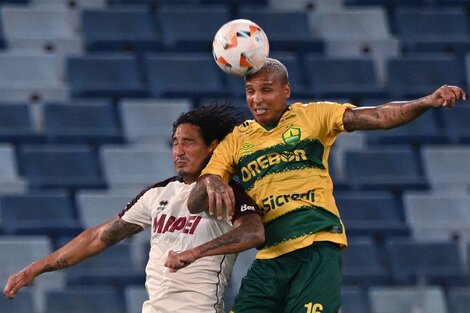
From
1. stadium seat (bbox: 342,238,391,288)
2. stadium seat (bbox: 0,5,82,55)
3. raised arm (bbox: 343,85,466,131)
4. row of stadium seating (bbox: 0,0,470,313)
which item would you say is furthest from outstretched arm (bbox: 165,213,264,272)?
stadium seat (bbox: 0,5,82,55)

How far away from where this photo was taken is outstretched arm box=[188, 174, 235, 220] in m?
5.25

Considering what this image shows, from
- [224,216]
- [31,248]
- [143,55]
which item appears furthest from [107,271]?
[224,216]

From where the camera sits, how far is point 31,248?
9.25m

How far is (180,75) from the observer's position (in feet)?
35.1

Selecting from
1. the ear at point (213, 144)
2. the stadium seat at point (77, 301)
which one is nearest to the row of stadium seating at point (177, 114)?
the stadium seat at point (77, 301)

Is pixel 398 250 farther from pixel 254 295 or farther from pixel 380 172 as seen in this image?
pixel 254 295

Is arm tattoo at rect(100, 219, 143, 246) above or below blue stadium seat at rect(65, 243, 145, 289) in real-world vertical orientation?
above

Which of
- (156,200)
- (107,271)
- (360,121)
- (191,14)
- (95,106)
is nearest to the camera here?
(360,121)

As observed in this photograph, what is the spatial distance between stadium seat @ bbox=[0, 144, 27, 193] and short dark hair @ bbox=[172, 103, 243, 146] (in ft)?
14.2

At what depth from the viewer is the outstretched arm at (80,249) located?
19.5 ft

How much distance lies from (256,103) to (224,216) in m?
0.52

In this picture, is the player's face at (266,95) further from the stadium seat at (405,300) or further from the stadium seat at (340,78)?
the stadium seat at (340,78)

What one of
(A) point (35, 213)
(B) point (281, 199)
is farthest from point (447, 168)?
(B) point (281, 199)

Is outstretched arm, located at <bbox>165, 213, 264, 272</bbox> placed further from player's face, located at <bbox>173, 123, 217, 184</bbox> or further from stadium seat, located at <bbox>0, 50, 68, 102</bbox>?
stadium seat, located at <bbox>0, 50, 68, 102</bbox>
